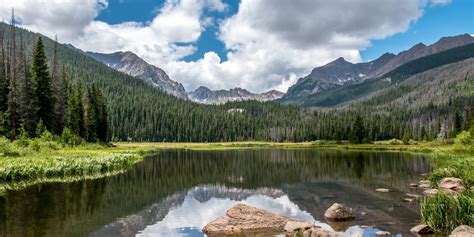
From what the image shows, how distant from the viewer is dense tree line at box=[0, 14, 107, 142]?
3022 inches

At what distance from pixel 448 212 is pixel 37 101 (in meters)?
79.1

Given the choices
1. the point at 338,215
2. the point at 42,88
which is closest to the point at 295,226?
the point at 338,215

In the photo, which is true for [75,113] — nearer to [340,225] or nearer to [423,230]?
[340,225]

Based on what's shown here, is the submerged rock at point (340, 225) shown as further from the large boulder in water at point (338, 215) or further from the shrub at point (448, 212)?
the shrub at point (448, 212)

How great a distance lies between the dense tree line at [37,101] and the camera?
76.8 metres

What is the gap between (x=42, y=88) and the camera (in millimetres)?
85688

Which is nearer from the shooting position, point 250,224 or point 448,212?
point 448,212

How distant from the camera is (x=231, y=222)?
2423cm

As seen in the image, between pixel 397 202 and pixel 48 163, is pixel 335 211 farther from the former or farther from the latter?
Result: pixel 48 163

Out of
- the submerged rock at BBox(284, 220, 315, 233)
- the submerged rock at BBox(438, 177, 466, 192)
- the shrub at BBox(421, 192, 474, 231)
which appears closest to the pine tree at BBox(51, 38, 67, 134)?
the submerged rock at BBox(284, 220, 315, 233)

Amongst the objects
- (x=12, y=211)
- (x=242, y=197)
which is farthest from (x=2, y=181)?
(x=242, y=197)

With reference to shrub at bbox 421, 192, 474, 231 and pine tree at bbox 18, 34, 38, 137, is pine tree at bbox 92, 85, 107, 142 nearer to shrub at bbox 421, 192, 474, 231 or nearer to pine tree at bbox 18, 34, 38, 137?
pine tree at bbox 18, 34, 38, 137

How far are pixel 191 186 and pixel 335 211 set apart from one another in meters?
24.0

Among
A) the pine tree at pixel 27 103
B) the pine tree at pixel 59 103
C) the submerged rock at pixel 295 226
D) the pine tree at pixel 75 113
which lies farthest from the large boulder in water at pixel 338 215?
the pine tree at pixel 75 113
